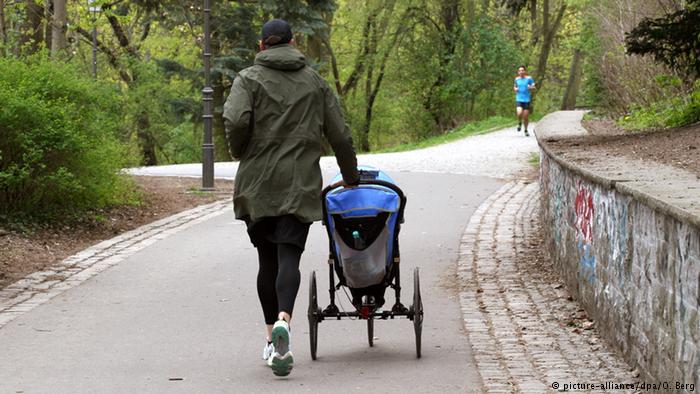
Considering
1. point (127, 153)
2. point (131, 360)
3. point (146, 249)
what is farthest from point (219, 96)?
→ point (131, 360)

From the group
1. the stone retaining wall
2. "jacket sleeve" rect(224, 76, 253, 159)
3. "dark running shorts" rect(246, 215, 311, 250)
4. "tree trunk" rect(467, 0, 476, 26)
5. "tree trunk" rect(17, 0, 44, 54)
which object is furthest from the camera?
"tree trunk" rect(467, 0, 476, 26)

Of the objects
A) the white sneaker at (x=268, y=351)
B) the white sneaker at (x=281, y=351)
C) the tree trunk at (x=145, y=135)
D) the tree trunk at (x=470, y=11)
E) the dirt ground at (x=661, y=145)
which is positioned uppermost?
the tree trunk at (x=470, y=11)

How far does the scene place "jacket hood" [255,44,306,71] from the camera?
6.87 metres

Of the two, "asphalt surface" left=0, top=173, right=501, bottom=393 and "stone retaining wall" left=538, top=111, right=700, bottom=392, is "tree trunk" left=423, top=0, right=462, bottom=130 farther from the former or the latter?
"stone retaining wall" left=538, top=111, right=700, bottom=392

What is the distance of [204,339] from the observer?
314 inches

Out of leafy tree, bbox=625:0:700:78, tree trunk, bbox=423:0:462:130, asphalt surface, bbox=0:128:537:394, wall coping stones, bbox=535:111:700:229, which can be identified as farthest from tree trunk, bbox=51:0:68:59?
tree trunk, bbox=423:0:462:130

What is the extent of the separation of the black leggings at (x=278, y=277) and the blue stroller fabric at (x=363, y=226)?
0.27 meters

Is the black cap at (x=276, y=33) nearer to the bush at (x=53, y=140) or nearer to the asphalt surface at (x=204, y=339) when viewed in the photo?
the asphalt surface at (x=204, y=339)

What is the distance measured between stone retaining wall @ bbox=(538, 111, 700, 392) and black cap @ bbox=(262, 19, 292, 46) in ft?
Result: 6.79

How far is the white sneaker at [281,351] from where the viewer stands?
6516 mm

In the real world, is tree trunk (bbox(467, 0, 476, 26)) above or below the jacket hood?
above

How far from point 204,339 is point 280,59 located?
2.12 m

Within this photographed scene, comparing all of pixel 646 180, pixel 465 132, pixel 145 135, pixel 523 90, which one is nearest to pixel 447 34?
pixel 465 132

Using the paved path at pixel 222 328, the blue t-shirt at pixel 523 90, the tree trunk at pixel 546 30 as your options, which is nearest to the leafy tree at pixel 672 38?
the paved path at pixel 222 328
